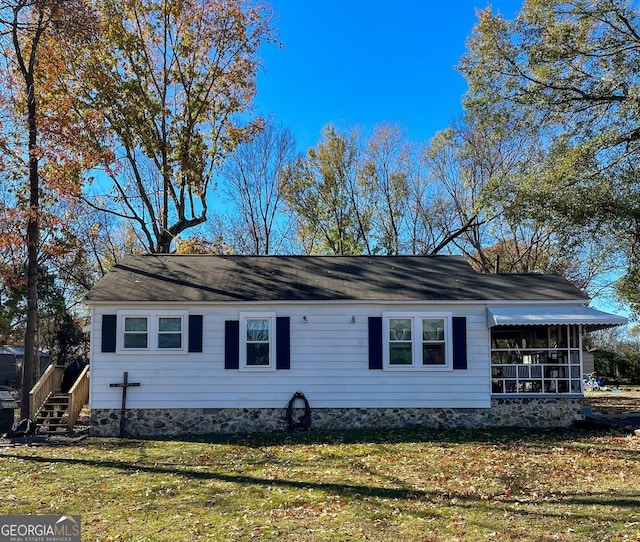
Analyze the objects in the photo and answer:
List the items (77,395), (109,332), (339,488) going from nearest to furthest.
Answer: (339,488) → (109,332) → (77,395)

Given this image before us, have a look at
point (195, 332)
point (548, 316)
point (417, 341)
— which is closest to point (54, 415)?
point (195, 332)

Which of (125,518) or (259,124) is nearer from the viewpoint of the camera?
(125,518)

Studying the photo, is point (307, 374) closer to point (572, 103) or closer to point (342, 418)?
point (342, 418)

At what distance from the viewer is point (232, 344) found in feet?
43.3

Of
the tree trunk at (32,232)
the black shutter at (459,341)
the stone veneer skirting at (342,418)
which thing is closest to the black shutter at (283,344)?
the stone veneer skirting at (342,418)

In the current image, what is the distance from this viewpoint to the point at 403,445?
11.0 metres

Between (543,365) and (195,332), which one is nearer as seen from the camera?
(195,332)

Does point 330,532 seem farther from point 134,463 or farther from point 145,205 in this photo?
point 145,205

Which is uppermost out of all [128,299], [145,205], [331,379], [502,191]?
[145,205]

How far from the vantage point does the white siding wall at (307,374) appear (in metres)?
13.1

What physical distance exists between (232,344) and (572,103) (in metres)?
10.5

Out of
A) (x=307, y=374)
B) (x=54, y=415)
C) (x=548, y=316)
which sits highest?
(x=548, y=316)

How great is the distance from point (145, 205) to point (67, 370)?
10.2 metres

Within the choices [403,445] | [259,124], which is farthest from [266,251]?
[403,445]
